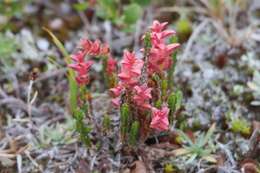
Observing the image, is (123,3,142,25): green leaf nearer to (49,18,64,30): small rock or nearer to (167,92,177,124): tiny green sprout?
(49,18,64,30): small rock

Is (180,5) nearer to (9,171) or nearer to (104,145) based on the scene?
(104,145)

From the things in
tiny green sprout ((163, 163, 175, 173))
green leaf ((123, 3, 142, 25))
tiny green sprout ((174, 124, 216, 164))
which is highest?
green leaf ((123, 3, 142, 25))

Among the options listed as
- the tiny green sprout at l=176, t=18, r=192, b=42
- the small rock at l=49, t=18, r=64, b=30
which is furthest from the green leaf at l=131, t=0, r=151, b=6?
the small rock at l=49, t=18, r=64, b=30

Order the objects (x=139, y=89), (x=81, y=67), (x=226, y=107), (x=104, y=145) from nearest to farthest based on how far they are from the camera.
A: (x=139, y=89) → (x=81, y=67) → (x=104, y=145) → (x=226, y=107)

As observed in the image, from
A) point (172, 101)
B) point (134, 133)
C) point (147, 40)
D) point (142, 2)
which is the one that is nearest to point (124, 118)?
point (134, 133)

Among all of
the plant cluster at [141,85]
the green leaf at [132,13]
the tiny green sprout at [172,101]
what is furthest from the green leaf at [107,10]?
the tiny green sprout at [172,101]

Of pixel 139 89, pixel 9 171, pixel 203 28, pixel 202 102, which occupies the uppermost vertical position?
pixel 203 28

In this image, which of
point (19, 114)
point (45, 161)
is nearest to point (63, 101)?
point (19, 114)

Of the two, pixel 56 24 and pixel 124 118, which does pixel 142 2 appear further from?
pixel 124 118

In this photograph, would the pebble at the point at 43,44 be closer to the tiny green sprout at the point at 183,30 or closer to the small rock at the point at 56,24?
the small rock at the point at 56,24
